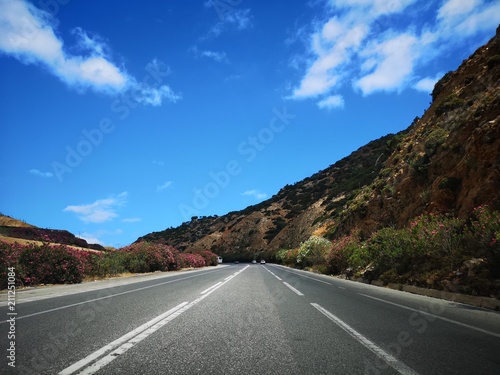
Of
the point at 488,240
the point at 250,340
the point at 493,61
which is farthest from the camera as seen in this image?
Result: the point at 493,61

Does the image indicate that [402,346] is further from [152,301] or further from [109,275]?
[109,275]

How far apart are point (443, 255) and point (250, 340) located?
1138 cm

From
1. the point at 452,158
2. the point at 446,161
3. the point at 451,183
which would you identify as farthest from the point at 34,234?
the point at 452,158

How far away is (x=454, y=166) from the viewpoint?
912 inches

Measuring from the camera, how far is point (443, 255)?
1385cm

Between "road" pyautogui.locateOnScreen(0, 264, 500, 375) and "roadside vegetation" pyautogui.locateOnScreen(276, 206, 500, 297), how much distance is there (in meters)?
2.42

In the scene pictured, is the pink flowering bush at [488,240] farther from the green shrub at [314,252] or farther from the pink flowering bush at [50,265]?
the green shrub at [314,252]

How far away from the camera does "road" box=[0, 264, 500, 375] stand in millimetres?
4059

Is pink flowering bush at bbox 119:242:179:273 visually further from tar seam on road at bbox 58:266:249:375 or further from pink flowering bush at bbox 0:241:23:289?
tar seam on road at bbox 58:266:249:375

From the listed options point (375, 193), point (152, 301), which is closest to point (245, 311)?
point (152, 301)

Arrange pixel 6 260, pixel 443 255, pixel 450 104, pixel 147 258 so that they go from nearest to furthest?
pixel 443 255 < pixel 6 260 < pixel 450 104 < pixel 147 258

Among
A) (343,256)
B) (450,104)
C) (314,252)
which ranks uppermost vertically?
(450,104)

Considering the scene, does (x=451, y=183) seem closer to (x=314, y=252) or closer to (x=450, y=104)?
(x=450, y=104)

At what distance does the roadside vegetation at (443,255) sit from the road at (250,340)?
7.93 feet
